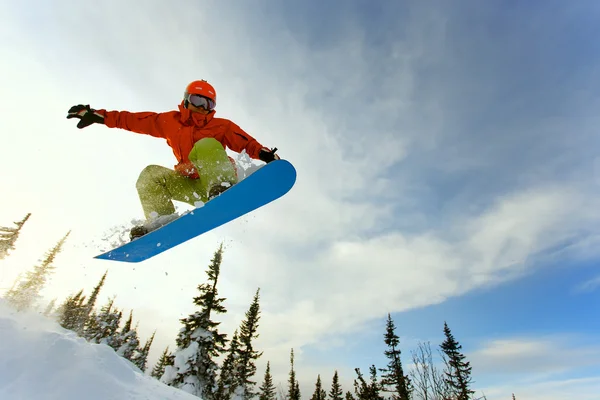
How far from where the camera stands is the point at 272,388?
40438mm

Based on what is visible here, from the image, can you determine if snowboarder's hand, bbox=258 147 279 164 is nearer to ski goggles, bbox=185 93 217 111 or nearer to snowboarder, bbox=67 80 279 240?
snowboarder, bbox=67 80 279 240

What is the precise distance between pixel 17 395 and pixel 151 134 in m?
4.06

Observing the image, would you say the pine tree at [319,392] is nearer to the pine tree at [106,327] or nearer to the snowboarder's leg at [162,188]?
the pine tree at [106,327]

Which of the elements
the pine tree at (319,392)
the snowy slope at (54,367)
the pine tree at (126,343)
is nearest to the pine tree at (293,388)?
the pine tree at (319,392)

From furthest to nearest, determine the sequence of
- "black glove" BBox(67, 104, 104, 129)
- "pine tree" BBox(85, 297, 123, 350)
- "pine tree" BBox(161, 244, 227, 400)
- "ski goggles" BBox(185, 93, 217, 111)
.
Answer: "pine tree" BBox(85, 297, 123, 350) → "pine tree" BBox(161, 244, 227, 400) → "black glove" BBox(67, 104, 104, 129) → "ski goggles" BBox(185, 93, 217, 111)

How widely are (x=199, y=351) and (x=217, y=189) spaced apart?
17.9 meters

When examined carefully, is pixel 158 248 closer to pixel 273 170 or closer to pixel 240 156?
pixel 240 156

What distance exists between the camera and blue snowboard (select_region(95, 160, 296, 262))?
447 centimetres

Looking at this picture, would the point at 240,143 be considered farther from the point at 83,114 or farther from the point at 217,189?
the point at 83,114

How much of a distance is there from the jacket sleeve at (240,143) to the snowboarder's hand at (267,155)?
0.11m

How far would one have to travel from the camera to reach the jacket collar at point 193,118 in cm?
477

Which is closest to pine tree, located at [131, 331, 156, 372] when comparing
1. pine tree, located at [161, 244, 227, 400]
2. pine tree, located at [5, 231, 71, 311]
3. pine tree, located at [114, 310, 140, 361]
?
pine tree, located at [114, 310, 140, 361]

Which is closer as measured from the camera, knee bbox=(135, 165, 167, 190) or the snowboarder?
the snowboarder

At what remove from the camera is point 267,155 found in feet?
15.7
